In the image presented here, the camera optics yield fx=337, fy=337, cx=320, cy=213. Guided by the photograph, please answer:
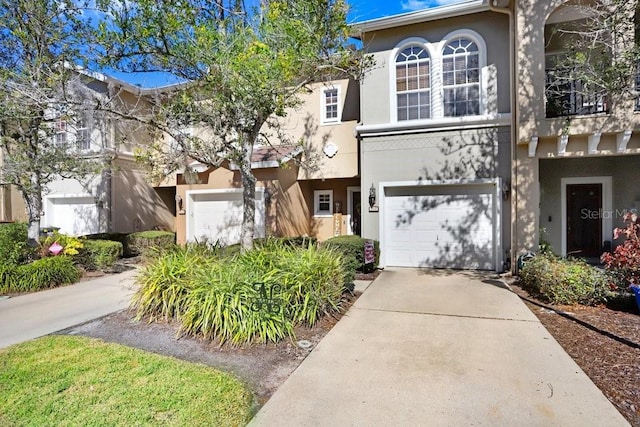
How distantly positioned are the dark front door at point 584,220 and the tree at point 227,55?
8450mm

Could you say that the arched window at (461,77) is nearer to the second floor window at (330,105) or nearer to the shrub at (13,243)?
the second floor window at (330,105)

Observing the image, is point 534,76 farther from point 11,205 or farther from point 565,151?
point 11,205

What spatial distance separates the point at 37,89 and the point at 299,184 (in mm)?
8008

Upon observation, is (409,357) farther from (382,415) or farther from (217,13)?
(217,13)

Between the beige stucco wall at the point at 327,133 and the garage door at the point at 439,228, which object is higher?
the beige stucco wall at the point at 327,133

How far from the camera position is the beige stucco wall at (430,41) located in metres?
A: 9.49

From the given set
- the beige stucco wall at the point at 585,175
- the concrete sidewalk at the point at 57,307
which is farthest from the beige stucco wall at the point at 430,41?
the concrete sidewalk at the point at 57,307

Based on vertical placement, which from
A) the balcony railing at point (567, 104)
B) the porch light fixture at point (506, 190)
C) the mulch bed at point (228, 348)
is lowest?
the mulch bed at point (228, 348)

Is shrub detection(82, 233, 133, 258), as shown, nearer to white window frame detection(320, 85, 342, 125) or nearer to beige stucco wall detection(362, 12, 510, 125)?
white window frame detection(320, 85, 342, 125)

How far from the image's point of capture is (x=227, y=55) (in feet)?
20.2

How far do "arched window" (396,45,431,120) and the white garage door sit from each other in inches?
509

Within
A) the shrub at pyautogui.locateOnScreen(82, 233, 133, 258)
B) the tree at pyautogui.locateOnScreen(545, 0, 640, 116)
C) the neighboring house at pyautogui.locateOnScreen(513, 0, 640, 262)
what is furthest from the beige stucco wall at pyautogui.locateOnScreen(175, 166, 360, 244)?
the tree at pyautogui.locateOnScreen(545, 0, 640, 116)

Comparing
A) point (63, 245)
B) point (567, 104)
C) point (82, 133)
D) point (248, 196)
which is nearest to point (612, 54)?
point (567, 104)

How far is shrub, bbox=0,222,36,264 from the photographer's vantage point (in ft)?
28.2
